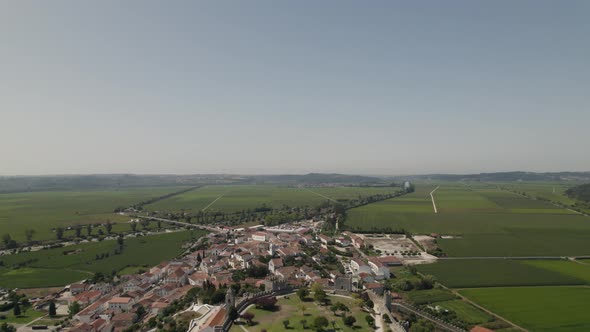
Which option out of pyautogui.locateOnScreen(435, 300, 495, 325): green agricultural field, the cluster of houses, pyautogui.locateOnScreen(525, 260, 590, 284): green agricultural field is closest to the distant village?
the cluster of houses

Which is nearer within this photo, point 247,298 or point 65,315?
point 247,298

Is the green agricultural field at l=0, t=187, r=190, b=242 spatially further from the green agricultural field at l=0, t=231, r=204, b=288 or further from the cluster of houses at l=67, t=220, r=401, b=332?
the cluster of houses at l=67, t=220, r=401, b=332

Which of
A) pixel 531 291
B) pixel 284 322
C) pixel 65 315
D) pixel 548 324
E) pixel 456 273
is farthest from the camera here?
pixel 456 273

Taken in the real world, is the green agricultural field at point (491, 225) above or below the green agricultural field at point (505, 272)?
above

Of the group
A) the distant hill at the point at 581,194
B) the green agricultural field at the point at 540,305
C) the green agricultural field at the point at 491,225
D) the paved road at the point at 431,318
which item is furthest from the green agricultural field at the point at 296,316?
the distant hill at the point at 581,194

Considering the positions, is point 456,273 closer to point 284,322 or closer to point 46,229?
point 284,322

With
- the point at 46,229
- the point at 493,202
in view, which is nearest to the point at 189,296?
the point at 46,229

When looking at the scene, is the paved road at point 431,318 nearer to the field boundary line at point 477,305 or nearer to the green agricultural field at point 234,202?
the field boundary line at point 477,305
